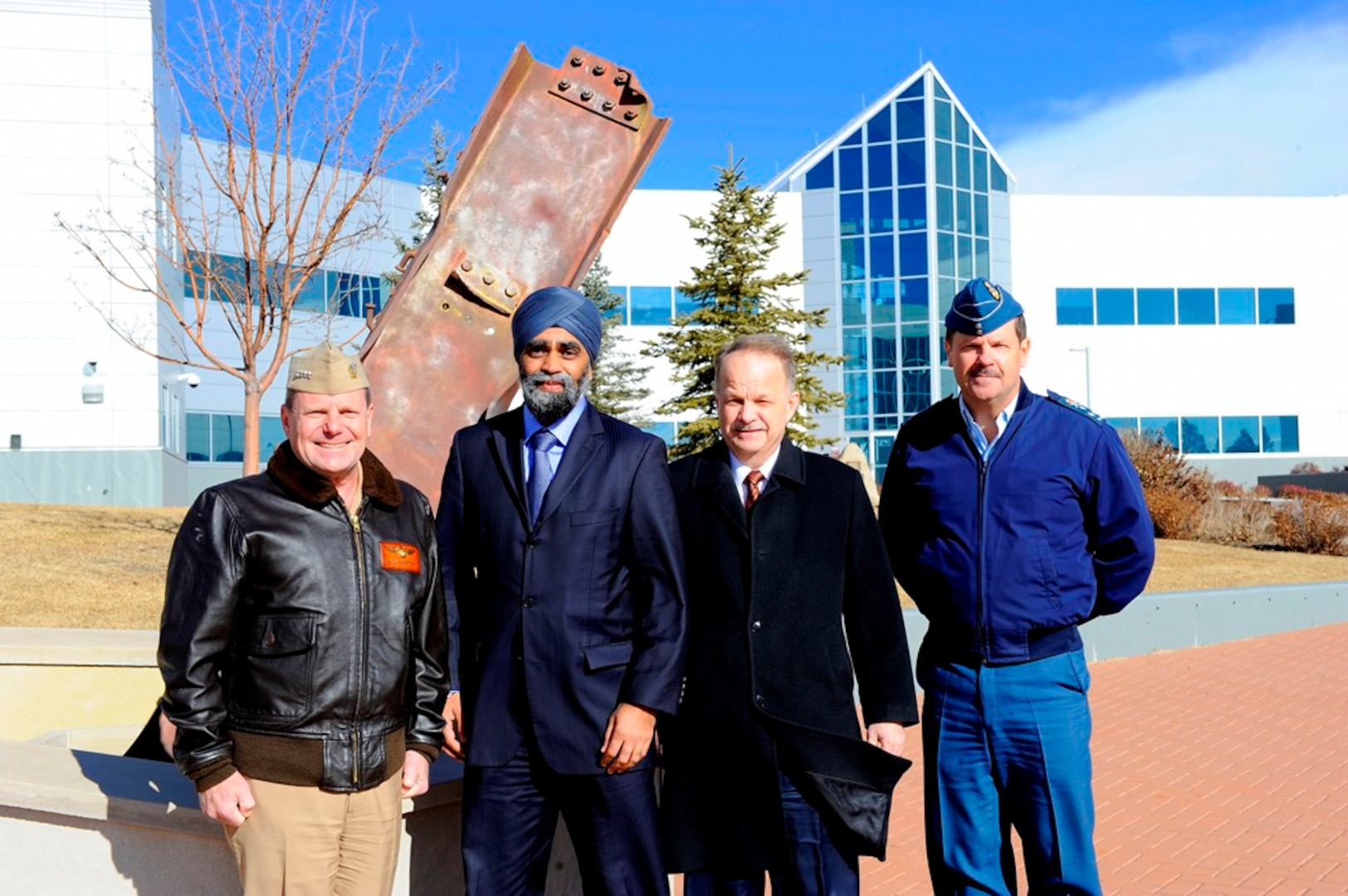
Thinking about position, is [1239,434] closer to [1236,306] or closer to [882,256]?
[1236,306]

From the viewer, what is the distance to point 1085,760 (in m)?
3.45

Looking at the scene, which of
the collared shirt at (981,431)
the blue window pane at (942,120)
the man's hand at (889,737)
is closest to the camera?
the man's hand at (889,737)

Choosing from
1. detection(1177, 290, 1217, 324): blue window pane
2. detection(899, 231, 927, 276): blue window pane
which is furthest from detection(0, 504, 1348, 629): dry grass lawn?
detection(1177, 290, 1217, 324): blue window pane

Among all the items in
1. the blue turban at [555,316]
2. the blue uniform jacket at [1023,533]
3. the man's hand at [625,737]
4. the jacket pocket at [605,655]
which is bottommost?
the man's hand at [625,737]

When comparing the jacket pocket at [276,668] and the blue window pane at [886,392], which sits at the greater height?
the blue window pane at [886,392]

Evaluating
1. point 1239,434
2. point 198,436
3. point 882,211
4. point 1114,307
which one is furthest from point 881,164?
point 198,436

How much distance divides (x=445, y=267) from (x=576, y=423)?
1.12 metres

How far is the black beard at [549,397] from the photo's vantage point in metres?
3.04

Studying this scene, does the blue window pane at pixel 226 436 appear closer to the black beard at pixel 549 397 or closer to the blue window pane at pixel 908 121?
the blue window pane at pixel 908 121

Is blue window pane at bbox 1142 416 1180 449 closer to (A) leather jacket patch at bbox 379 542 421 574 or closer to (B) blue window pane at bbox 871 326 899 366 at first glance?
(B) blue window pane at bbox 871 326 899 366

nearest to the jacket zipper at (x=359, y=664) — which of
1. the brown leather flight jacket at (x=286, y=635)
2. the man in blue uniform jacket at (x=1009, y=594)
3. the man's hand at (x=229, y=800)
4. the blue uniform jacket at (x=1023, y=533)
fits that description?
the brown leather flight jacket at (x=286, y=635)

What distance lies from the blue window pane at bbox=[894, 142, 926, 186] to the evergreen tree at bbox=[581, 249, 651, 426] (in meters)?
9.28

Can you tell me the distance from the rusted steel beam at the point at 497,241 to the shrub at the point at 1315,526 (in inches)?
726

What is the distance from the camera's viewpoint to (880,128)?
1444 inches
